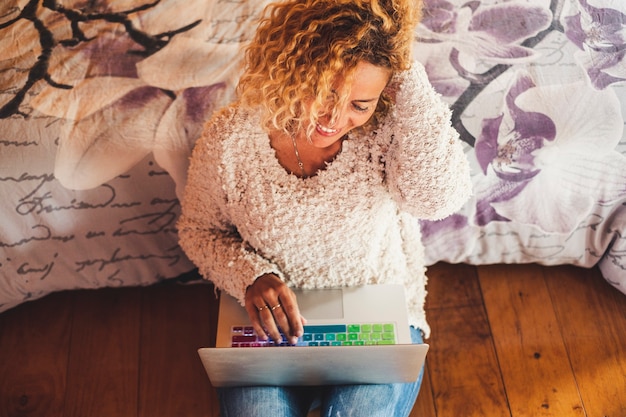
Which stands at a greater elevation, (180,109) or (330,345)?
(180,109)

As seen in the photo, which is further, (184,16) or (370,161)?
(184,16)

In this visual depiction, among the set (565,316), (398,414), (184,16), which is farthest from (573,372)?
(184,16)

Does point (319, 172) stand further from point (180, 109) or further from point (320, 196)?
point (180, 109)

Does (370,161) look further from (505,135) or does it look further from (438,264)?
(438,264)

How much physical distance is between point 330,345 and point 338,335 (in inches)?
1.1

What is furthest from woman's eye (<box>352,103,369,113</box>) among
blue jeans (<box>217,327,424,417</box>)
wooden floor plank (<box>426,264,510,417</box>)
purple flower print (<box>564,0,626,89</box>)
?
wooden floor plank (<box>426,264,510,417</box>)

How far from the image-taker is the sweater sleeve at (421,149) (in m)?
0.87

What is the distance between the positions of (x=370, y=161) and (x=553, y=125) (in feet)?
1.43

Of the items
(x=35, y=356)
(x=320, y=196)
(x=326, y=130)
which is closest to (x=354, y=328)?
(x=320, y=196)

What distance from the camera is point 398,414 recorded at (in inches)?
41.1

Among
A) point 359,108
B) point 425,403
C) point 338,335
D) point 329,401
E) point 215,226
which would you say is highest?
point 359,108

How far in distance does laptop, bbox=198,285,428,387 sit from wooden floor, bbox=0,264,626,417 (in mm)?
392

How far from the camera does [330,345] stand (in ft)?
3.21

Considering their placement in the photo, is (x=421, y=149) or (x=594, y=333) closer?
(x=421, y=149)
